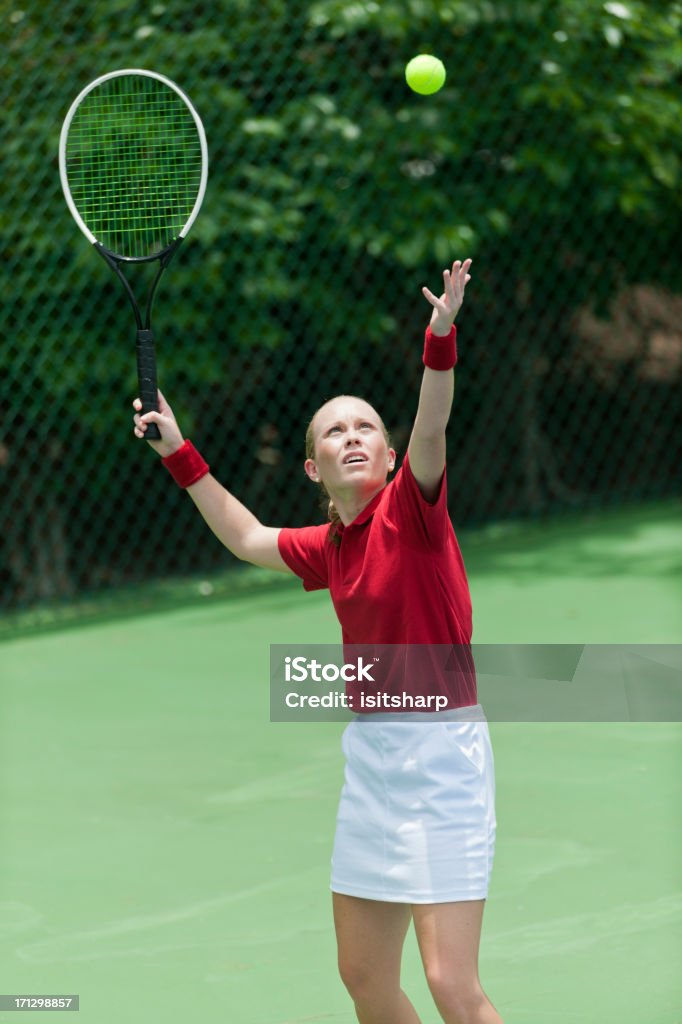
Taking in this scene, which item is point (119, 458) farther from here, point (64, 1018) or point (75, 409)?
point (64, 1018)

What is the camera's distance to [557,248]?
317 inches

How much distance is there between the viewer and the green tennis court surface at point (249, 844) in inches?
116

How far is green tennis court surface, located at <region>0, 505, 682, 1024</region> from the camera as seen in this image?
2949 millimetres

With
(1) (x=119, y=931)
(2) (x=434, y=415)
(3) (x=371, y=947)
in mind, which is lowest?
(1) (x=119, y=931)

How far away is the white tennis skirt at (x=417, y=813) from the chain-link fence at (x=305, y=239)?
4.50m

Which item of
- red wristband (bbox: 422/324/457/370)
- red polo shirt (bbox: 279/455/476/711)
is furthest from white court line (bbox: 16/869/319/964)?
red wristband (bbox: 422/324/457/370)

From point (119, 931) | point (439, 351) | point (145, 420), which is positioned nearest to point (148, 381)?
point (145, 420)

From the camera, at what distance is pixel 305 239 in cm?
712

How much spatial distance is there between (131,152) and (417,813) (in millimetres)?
3554

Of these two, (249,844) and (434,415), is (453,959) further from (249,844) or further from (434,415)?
(249,844)

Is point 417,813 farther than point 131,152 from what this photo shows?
No

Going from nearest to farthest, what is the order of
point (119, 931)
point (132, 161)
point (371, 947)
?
point (371, 947) < point (119, 931) < point (132, 161)

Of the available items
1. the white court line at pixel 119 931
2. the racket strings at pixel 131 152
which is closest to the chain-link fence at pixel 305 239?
the racket strings at pixel 131 152

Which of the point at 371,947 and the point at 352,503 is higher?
the point at 352,503
